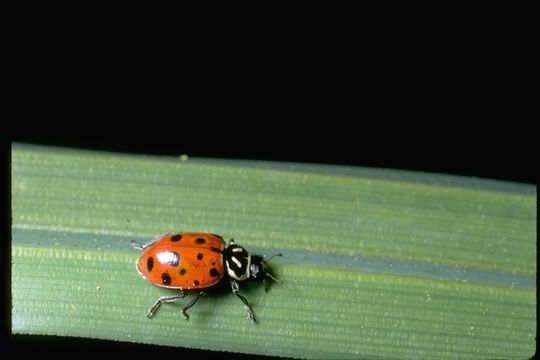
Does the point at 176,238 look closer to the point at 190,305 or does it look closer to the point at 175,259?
the point at 175,259

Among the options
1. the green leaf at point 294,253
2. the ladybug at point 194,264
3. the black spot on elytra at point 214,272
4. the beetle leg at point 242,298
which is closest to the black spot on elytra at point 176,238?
the ladybug at point 194,264

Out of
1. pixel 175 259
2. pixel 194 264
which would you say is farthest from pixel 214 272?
pixel 175 259

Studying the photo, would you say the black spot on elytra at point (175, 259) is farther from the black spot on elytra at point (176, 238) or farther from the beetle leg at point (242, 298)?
the beetle leg at point (242, 298)

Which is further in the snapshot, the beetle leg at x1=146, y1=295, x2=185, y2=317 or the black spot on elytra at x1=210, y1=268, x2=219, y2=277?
the black spot on elytra at x1=210, y1=268, x2=219, y2=277

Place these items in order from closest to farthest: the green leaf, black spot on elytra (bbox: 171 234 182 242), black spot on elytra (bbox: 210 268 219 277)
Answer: the green leaf → black spot on elytra (bbox: 171 234 182 242) → black spot on elytra (bbox: 210 268 219 277)

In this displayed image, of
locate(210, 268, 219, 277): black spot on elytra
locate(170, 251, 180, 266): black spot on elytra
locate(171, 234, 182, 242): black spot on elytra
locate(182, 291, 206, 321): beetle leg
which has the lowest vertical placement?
locate(182, 291, 206, 321): beetle leg

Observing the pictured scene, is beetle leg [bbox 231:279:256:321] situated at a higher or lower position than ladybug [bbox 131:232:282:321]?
lower

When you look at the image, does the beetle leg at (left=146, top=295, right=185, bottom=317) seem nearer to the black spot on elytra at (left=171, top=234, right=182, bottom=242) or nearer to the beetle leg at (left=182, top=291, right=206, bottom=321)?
the beetle leg at (left=182, top=291, right=206, bottom=321)

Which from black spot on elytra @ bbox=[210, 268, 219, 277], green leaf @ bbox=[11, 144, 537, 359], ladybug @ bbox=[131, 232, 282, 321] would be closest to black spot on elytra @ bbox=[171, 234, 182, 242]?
ladybug @ bbox=[131, 232, 282, 321]
